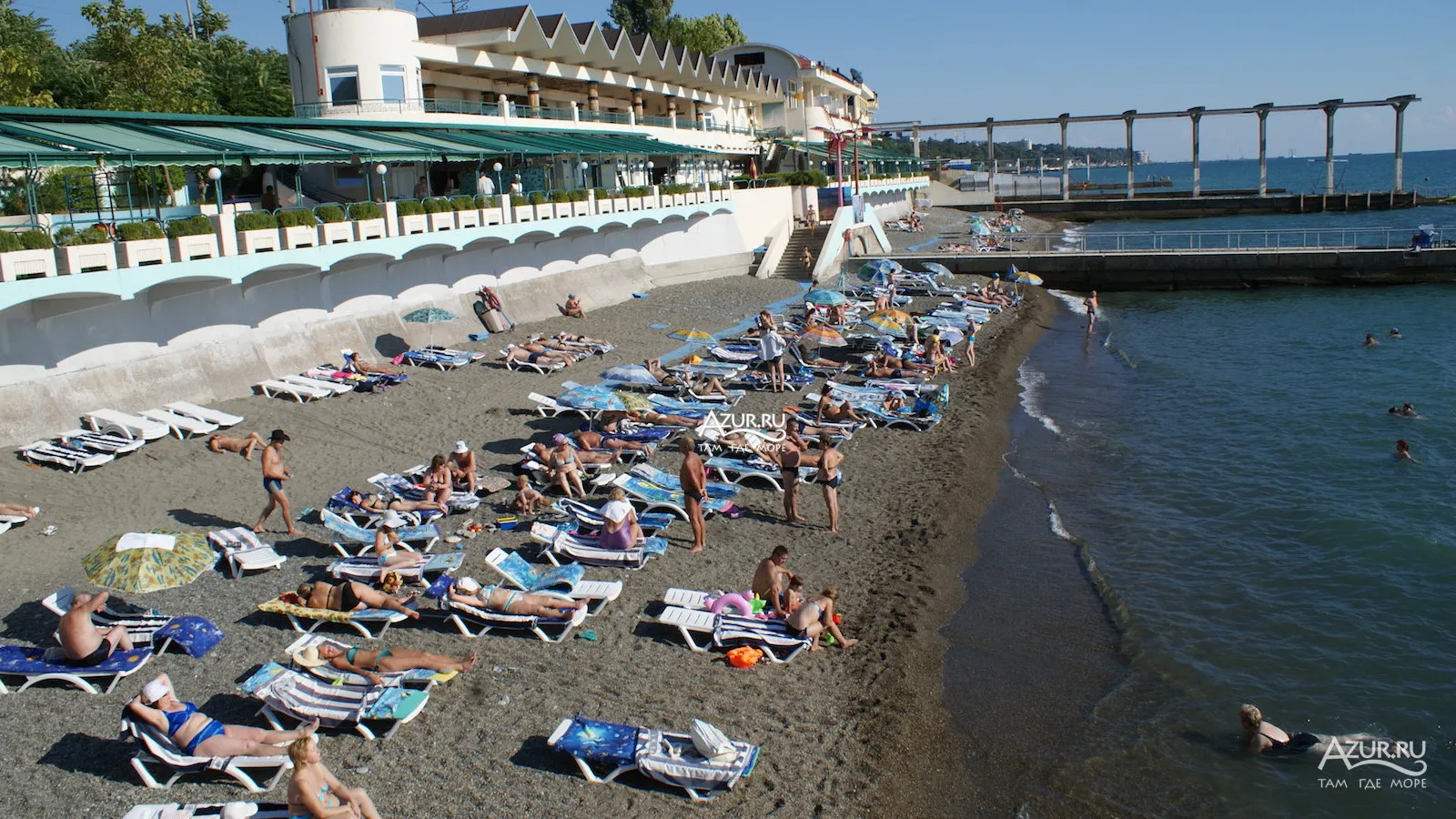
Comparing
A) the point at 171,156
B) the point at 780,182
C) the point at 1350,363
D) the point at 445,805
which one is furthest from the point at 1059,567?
the point at 780,182

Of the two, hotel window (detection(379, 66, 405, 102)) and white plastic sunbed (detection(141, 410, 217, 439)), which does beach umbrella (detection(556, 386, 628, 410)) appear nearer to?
white plastic sunbed (detection(141, 410, 217, 439))

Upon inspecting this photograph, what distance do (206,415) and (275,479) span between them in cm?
520

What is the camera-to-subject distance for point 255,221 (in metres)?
18.7

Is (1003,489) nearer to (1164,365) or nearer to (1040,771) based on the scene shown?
(1040,771)

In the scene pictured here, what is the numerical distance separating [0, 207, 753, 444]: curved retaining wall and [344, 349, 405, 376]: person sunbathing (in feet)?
3.14

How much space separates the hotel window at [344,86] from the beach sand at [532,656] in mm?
16295

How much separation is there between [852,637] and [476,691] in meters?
4.03

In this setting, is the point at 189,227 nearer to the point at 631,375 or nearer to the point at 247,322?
the point at 247,322

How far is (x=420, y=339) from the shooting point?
23.9 m

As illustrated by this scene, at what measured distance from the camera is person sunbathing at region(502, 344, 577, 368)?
22.2m

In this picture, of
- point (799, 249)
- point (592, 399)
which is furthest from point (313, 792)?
point (799, 249)

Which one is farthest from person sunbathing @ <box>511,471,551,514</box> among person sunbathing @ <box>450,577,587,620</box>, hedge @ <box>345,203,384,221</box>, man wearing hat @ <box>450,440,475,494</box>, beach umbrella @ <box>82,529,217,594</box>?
hedge @ <box>345,203,384,221</box>

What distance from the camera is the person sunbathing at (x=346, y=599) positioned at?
34.2 ft

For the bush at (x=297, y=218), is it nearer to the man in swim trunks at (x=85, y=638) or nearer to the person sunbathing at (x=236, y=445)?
the person sunbathing at (x=236, y=445)
